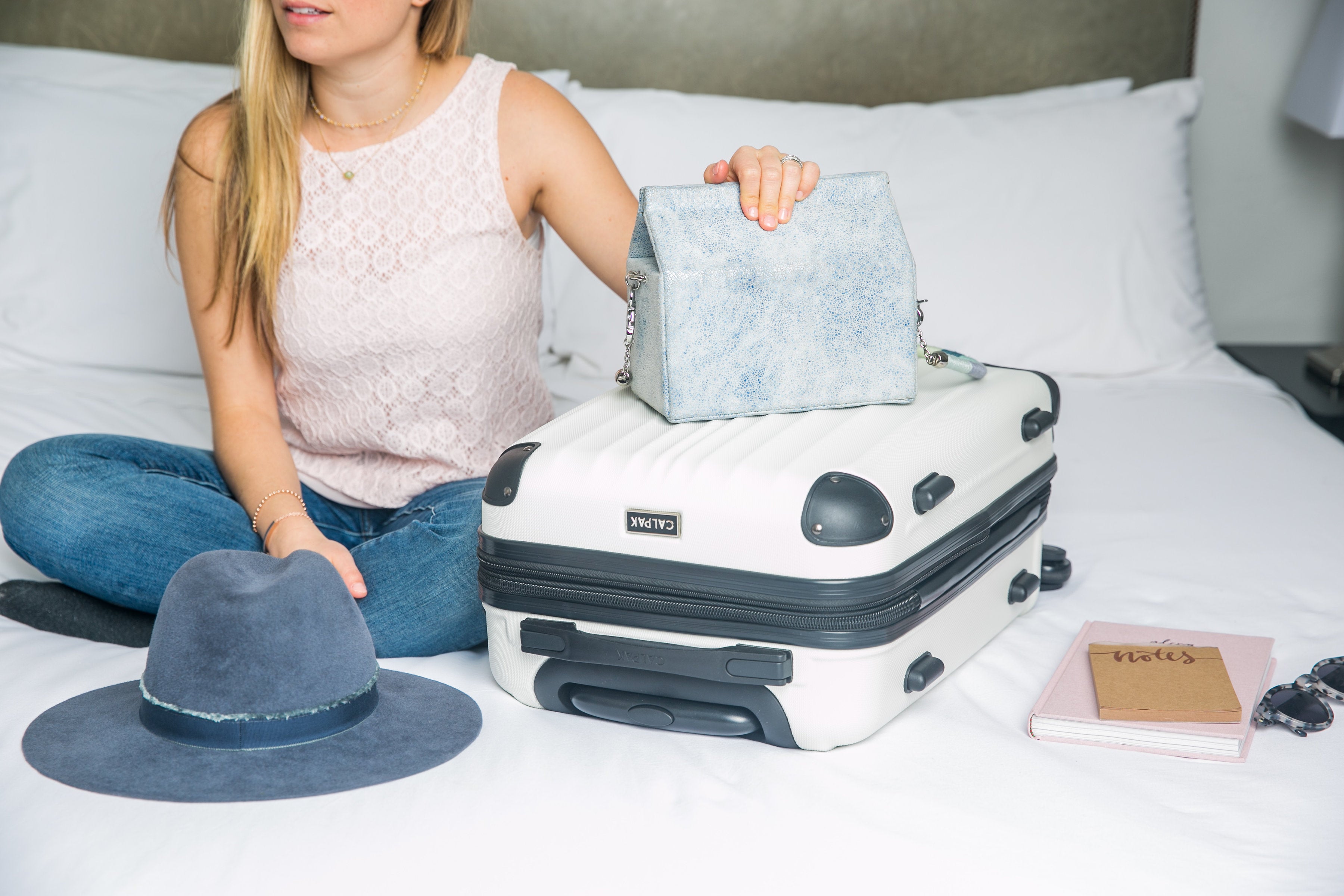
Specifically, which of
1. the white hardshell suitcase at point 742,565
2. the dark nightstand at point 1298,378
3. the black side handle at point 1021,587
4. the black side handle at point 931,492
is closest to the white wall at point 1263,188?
the dark nightstand at point 1298,378

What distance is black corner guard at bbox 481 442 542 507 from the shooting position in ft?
3.32

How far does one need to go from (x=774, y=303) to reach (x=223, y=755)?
1.95ft

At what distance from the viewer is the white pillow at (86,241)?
193 centimetres

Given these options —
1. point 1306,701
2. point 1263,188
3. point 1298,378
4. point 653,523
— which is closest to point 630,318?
point 653,523

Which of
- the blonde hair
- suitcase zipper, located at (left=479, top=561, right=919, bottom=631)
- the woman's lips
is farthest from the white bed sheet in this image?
the woman's lips

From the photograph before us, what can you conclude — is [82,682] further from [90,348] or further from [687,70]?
[687,70]

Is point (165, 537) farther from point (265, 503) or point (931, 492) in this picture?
point (931, 492)

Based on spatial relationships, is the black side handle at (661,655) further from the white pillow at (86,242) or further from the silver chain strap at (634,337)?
the white pillow at (86,242)

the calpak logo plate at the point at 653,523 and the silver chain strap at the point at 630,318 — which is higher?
the silver chain strap at the point at 630,318

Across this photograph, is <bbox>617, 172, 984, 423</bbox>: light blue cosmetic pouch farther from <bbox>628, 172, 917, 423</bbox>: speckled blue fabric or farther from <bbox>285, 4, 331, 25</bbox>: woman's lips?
<bbox>285, 4, 331, 25</bbox>: woman's lips

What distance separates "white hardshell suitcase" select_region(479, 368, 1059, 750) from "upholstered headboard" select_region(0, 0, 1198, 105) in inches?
55.8

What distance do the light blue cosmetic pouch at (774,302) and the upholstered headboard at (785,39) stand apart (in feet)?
4.33

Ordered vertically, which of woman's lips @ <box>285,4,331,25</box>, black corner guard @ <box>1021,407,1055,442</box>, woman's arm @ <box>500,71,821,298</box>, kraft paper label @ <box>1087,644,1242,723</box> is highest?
woman's lips @ <box>285,4,331,25</box>

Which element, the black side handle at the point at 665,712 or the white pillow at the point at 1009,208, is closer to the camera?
the black side handle at the point at 665,712
